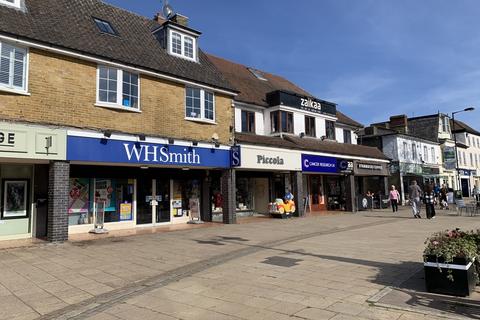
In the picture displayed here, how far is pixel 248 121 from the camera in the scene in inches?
831

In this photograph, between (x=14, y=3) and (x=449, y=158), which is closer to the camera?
(x=14, y=3)

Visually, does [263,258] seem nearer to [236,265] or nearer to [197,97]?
[236,265]

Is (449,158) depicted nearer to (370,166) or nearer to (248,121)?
(370,166)

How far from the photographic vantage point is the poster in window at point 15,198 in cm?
1228

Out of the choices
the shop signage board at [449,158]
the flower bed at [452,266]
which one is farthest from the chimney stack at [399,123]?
the flower bed at [452,266]

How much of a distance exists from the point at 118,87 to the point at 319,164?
41.3 ft

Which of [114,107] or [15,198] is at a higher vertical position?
[114,107]

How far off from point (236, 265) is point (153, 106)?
26.8 ft

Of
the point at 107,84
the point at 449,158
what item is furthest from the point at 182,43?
the point at 449,158

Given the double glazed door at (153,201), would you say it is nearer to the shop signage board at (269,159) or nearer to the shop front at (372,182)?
the shop signage board at (269,159)

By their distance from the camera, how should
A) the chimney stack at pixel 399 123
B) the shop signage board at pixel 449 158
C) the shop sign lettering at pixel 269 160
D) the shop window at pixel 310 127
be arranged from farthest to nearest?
the shop signage board at pixel 449 158, the chimney stack at pixel 399 123, the shop window at pixel 310 127, the shop sign lettering at pixel 269 160

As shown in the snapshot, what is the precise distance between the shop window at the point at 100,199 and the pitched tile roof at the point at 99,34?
4.64 meters

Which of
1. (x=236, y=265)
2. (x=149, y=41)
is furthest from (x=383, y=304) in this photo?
(x=149, y=41)

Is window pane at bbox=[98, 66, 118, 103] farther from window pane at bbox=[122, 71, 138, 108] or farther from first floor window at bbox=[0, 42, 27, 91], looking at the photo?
first floor window at bbox=[0, 42, 27, 91]
